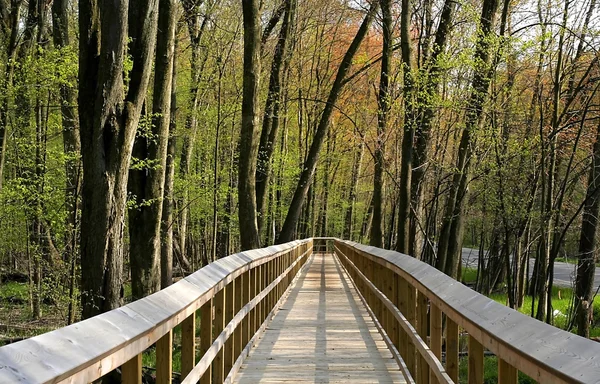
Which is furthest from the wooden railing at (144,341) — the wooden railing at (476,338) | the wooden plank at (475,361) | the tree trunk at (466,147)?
the tree trunk at (466,147)

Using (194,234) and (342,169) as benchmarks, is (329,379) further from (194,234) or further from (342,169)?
(342,169)

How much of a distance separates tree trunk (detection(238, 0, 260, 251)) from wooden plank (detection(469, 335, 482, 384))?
13.0 m

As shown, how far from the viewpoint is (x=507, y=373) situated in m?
2.67

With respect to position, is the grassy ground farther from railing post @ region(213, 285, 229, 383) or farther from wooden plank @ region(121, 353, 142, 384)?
wooden plank @ region(121, 353, 142, 384)

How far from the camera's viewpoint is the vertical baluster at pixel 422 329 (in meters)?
5.20

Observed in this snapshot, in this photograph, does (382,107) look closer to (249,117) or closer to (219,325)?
(249,117)

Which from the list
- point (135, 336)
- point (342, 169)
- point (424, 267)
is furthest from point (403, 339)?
point (342, 169)

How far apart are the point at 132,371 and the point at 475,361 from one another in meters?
1.66

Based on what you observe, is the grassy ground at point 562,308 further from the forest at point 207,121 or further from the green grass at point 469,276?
the green grass at point 469,276

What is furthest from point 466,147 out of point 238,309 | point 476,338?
point 476,338

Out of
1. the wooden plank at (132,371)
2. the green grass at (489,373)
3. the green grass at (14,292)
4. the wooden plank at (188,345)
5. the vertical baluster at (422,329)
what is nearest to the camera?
the wooden plank at (132,371)

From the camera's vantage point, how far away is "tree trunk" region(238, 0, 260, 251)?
1597cm

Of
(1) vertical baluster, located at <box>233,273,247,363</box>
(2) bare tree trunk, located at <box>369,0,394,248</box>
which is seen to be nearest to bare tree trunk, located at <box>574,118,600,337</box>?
(2) bare tree trunk, located at <box>369,0,394,248</box>

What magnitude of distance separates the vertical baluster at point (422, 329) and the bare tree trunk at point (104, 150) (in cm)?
449
